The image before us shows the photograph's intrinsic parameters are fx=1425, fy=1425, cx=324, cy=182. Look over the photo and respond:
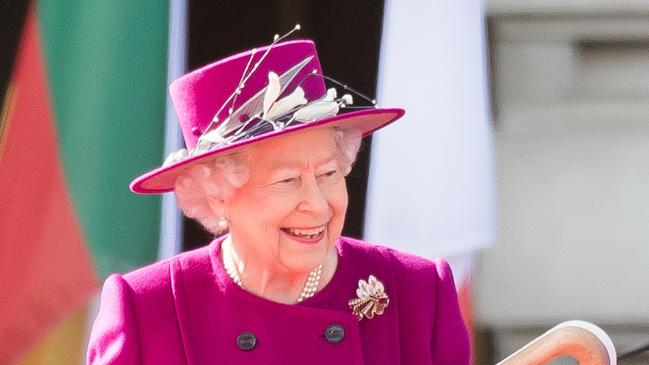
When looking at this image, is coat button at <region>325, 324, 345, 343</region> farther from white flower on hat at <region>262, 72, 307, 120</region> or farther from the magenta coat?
white flower on hat at <region>262, 72, 307, 120</region>

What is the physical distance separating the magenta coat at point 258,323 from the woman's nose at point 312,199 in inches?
9.2

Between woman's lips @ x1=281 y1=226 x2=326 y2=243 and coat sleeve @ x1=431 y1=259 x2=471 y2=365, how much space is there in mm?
319

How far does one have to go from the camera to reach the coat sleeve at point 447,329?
2.84 meters

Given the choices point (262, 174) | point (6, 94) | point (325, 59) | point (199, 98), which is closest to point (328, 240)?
point (262, 174)

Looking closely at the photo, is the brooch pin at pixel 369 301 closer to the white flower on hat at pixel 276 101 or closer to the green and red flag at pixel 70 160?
the white flower on hat at pixel 276 101

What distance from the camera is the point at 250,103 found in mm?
2748

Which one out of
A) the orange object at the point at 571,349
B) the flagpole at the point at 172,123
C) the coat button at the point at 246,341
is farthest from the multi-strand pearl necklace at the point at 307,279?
the flagpole at the point at 172,123

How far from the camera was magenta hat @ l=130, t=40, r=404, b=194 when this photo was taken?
8.92 ft

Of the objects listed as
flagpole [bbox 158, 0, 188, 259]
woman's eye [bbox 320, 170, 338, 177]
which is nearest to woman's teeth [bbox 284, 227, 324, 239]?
woman's eye [bbox 320, 170, 338, 177]

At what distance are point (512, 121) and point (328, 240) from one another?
62.2 inches

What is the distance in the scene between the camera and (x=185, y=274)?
9.36 ft

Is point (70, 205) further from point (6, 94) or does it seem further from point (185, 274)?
point (185, 274)

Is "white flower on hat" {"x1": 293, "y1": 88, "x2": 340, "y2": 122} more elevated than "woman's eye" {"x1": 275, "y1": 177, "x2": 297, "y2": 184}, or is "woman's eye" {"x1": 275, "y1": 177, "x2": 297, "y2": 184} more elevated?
"white flower on hat" {"x1": 293, "y1": 88, "x2": 340, "y2": 122}

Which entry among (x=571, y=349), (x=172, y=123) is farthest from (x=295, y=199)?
(x=172, y=123)
